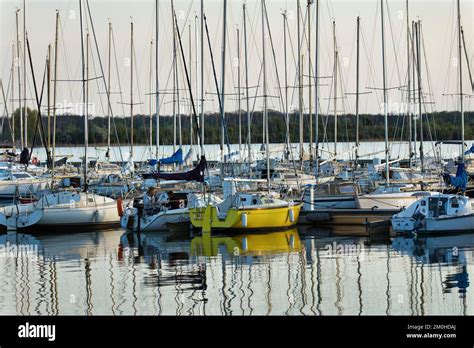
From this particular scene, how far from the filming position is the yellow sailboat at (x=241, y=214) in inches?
1483

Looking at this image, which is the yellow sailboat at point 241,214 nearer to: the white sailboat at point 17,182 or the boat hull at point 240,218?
the boat hull at point 240,218

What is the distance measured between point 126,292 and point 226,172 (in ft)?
87.3

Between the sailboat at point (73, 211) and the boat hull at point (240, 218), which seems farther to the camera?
the sailboat at point (73, 211)

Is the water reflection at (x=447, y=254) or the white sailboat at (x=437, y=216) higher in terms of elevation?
the white sailboat at (x=437, y=216)

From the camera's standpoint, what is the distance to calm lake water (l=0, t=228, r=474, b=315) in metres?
22.4

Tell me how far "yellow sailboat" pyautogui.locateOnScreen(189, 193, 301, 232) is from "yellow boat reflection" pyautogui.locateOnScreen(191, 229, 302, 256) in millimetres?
376

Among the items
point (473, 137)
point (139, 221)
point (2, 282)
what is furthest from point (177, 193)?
point (473, 137)

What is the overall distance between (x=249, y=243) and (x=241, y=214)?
2609mm

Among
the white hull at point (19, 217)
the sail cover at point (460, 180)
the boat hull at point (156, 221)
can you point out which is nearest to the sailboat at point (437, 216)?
the sail cover at point (460, 180)

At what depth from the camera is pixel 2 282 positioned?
88.2ft

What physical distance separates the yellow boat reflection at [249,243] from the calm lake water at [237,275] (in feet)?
0.11

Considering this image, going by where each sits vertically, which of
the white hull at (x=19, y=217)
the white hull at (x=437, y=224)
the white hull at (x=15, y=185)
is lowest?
the white hull at (x=437, y=224)

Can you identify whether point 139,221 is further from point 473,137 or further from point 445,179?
point 473,137

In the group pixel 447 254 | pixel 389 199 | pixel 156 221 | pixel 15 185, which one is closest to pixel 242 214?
pixel 156 221
